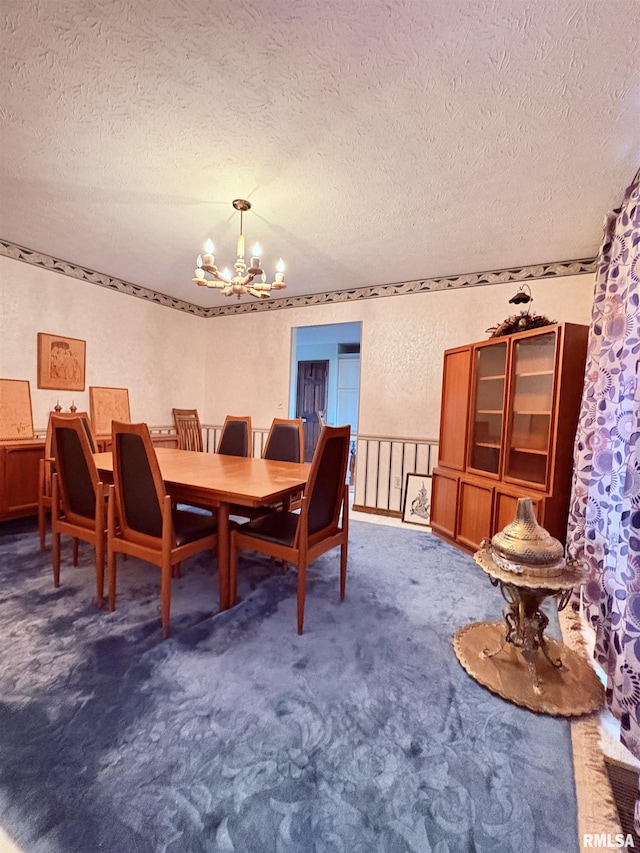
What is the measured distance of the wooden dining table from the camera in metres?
1.80

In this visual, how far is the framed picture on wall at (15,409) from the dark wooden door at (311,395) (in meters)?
4.02

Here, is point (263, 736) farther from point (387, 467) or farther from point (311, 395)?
point (311, 395)

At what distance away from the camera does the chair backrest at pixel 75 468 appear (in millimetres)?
1936

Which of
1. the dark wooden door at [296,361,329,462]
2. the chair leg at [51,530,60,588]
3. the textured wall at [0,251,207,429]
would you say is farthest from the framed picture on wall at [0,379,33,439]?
the dark wooden door at [296,361,329,462]

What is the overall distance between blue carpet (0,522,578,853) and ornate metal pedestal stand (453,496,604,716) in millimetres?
71

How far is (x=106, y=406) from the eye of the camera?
13.2 feet

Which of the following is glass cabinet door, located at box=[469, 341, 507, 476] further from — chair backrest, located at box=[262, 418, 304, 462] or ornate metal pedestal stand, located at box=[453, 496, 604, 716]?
chair backrest, located at box=[262, 418, 304, 462]

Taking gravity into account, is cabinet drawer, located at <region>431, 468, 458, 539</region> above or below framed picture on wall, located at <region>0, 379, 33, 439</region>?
below

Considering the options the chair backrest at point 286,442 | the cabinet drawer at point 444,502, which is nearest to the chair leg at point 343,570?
the chair backrest at point 286,442

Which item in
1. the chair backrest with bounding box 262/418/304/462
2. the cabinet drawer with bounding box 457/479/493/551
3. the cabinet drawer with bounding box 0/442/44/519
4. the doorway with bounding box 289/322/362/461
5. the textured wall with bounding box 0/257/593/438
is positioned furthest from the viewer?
the doorway with bounding box 289/322/362/461

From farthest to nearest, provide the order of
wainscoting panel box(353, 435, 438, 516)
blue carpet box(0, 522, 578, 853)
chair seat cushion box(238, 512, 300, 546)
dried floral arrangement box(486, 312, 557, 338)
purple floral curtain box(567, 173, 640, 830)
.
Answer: wainscoting panel box(353, 435, 438, 516) → dried floral arrangement box(486, 312, 557, 338) → chair seat cushion box(238, 512, 300, 546) → purple floral curtain box(567, 173, 640, 830) → blue carpet box(0, 522, 578, 853)

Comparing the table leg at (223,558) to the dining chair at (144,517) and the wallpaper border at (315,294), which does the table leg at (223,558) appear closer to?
the dining chair at (144,517)

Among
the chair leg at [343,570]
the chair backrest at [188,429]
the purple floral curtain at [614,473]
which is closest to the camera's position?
the purple floral curtain at [614,473]

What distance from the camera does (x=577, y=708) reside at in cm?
137
